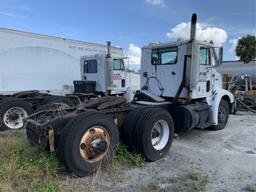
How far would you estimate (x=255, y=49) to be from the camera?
83.3ft

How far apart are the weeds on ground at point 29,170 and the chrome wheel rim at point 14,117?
2560 millimetres

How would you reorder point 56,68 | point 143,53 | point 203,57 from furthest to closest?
point 56,68 → point 143,53 → point 203,57

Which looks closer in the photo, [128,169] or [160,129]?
[128,169]

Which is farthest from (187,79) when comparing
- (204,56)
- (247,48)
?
(247,48)

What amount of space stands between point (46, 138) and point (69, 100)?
4.96 metres

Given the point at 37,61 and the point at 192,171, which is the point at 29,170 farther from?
the point at 37,61

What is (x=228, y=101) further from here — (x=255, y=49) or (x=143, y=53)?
(x=255, y=49)

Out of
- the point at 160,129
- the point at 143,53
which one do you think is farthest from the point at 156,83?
the point at 160,129

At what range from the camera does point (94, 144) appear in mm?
4027

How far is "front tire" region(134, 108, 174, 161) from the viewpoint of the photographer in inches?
180

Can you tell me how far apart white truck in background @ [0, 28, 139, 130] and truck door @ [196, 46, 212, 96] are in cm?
367

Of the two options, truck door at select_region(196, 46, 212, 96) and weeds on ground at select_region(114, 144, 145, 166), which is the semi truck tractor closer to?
truck door at select_region(196, 46, 212, 96)

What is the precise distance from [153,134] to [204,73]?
2486 millimetres

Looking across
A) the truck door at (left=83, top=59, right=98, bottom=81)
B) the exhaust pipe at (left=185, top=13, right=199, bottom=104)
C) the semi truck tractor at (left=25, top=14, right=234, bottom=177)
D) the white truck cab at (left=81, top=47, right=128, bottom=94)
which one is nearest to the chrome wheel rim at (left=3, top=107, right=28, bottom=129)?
the semi truck tractor at (left=25, top=14, right=234, bottom=177)
